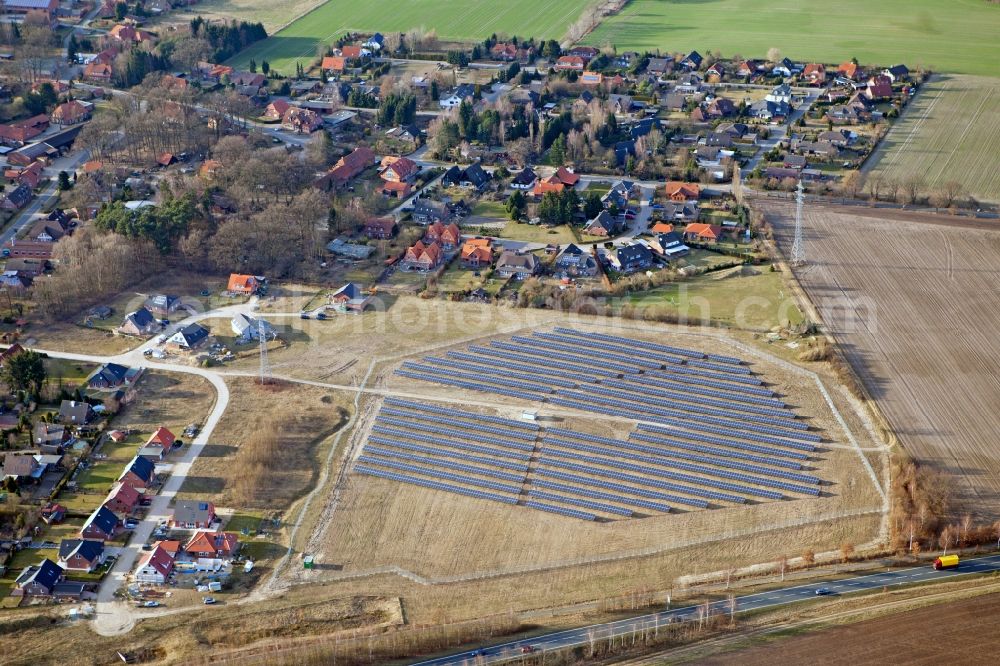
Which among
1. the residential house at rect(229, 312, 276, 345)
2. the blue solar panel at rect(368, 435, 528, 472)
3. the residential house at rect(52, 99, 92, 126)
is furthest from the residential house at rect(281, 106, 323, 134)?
the blue solar panel at rect(368, 435, 528, 472)

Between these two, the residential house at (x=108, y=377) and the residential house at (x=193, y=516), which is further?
the residential house at (x=108, y=377)

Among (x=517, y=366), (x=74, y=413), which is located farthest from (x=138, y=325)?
(x=517, y=366)

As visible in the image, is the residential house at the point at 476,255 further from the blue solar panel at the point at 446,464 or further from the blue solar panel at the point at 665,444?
the blue solar panel at the point at 446,464

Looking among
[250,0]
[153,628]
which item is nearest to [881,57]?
[250,0]

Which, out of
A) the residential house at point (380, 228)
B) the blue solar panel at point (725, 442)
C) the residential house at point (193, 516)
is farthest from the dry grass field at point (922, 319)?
the residential house at point (193, 516)

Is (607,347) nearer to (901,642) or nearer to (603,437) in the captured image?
(603,437)

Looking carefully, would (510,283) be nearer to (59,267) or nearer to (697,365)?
Answer: (697,365)
